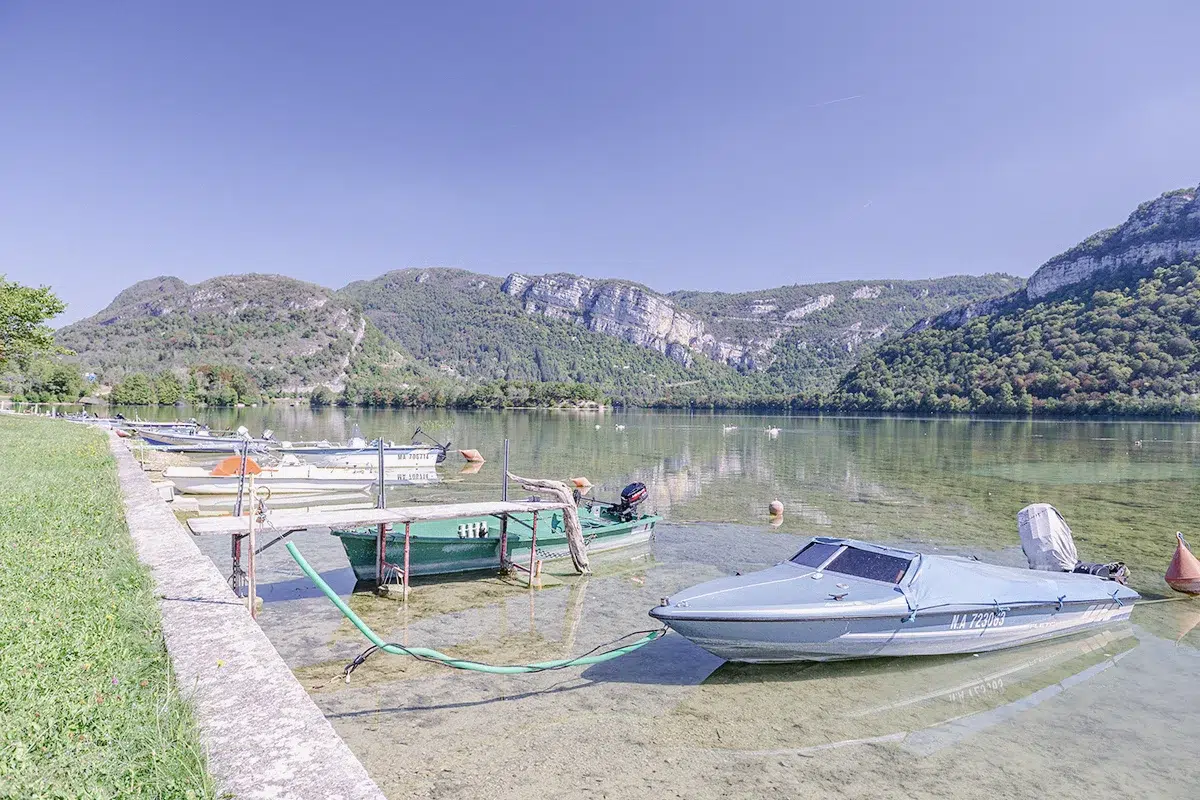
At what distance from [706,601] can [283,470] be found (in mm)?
24499

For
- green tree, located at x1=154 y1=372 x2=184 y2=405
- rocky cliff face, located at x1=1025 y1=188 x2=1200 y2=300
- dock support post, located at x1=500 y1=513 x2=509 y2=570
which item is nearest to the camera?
dock support post, located at x1=500 y1=513 x2=509 y2=570

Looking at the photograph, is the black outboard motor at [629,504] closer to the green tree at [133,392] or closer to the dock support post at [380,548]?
the dock support post at [380,548]

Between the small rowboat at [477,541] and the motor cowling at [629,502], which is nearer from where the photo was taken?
the small rowboat at [477,541]

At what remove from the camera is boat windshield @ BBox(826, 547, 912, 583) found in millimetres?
10734

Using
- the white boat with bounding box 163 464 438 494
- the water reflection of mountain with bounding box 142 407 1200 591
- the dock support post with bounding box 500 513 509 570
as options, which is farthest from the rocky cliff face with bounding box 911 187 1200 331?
the dock support post with bounding box 500 513 509 570

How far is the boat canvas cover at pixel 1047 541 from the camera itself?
1473cm

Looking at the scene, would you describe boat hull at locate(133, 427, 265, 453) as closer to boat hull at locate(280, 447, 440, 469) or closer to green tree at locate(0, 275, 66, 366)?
boat hull at locate(280, 447, 440, 469)

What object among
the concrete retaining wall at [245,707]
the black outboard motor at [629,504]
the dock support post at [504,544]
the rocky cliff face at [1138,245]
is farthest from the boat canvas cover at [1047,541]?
the rocky cliff face at [1138,245]

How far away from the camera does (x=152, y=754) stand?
430cm

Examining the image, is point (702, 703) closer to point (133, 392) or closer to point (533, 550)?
point (533, 550)

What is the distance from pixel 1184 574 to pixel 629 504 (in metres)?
13.0

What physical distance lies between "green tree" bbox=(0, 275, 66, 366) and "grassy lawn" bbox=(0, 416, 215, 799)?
3037 centimetres

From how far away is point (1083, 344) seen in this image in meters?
124

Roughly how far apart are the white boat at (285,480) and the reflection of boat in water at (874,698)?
21.1 metres
